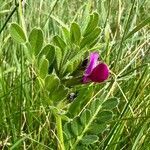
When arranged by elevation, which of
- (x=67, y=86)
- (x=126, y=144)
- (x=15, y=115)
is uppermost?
(x=67, y=86)

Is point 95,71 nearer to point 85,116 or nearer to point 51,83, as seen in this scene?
point 51,83

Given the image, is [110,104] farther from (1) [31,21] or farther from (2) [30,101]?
(1) [31,21]

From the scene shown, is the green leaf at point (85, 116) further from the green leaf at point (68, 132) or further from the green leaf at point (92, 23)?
the green leaf at point (92, 23)

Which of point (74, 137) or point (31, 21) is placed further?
point (31, 21)

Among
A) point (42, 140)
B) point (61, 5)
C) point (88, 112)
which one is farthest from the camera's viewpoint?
point (61, 5)

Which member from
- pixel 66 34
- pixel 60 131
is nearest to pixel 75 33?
pixel 66 34

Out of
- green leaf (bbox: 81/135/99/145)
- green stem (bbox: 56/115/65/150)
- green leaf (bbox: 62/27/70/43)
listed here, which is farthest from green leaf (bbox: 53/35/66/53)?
green leaf (bbox: 81/135/99/145)

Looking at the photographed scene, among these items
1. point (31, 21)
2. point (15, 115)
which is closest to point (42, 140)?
point (15, 115)
